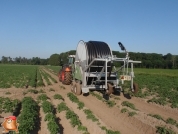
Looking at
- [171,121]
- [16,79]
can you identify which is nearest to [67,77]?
[171,121]

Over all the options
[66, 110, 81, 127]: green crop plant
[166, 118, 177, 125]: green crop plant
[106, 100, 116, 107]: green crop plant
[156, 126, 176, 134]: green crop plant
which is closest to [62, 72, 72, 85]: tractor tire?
[106, 100, 116, 107]: green crop plant

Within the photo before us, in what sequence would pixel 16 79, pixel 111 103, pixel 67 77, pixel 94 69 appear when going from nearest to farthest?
pixel 111 103
pixel 94 69
pixel 67 77
pixel 16 79

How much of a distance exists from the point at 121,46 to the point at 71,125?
5.17 meters

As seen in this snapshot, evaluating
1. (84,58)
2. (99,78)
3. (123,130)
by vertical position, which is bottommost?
(123,130)

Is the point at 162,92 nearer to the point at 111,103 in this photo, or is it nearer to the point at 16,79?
the point at 111,103

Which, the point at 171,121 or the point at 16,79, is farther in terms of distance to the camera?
the point at 16,79

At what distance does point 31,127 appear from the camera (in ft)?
21.1

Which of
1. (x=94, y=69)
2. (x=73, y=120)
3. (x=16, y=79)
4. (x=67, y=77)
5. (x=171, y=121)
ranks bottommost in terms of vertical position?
(x=171, y=121)

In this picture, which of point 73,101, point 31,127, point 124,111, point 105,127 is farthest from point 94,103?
point 31,127

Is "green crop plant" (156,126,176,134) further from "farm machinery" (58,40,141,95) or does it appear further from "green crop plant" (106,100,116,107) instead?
"farm machinery" (58,40,141,95)

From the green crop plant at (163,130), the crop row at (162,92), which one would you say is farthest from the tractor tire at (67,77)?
the green crop plant at (163,130)

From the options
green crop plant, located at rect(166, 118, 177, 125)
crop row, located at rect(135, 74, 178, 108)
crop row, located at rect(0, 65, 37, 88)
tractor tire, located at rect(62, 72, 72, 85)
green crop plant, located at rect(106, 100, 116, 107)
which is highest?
tractor tire, located at rect(62, 72, 72, 85)

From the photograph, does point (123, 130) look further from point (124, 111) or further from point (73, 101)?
point (73, 101)

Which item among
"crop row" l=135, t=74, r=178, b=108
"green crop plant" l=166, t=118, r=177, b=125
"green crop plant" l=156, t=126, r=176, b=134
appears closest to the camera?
"green crop plant" l=156, t=126, r=176, b=134
